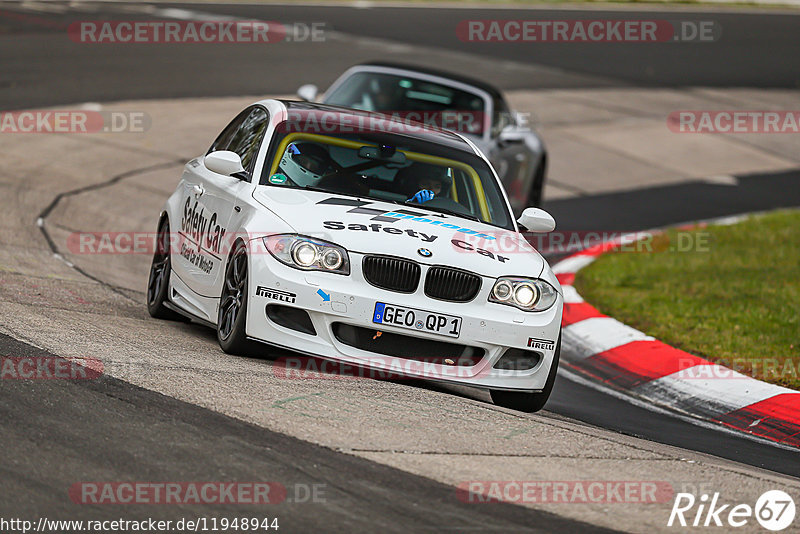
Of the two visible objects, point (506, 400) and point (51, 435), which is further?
point (506, 400)

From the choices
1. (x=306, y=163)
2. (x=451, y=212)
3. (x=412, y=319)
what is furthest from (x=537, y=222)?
(x=412, y=319)

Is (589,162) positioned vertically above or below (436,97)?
below

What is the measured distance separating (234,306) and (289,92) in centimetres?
1393

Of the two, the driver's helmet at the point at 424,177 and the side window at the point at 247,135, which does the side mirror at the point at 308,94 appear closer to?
the side window at the point at 247,135

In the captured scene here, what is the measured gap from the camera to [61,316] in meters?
7.80

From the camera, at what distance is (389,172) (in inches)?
333

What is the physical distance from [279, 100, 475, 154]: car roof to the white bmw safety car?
181 mm

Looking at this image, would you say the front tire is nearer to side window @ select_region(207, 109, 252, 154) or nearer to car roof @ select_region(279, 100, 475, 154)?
car roof @ select_region(279, 100, 475, 154)

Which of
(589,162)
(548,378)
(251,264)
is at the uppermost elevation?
Answer: (251,264)

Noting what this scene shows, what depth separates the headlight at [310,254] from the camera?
283 inches

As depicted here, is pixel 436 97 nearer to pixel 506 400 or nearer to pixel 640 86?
pixel 506 400

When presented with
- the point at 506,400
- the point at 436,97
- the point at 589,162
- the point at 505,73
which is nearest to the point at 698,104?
the point at 505,73

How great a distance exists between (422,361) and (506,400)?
2.44 ft

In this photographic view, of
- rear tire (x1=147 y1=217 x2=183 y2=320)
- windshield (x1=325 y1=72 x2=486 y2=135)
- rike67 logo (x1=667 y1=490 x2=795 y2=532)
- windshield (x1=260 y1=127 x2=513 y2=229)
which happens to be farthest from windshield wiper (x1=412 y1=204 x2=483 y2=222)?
windshield (x1=325 y1=72 x2=486 y2=135)
